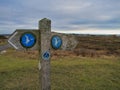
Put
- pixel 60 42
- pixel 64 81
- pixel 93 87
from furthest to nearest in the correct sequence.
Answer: pixel 64 81 → pixel 93 87 → pixel 60 42

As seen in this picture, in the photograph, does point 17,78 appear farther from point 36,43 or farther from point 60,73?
point 36,43

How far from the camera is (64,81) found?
37.3 ft

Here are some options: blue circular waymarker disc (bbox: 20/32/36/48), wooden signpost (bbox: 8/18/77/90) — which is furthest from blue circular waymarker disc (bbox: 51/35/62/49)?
blue circular waymarker disc (bbox: 20/32/36/48)

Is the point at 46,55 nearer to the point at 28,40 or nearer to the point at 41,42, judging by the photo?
the point at 41,42

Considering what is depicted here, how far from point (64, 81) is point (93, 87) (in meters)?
1.42

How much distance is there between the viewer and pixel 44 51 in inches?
185

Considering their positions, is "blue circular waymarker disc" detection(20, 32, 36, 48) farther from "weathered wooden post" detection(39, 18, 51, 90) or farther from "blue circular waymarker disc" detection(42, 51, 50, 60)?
"blue circular waymarker disc" detection(42, 51, 50, 60)

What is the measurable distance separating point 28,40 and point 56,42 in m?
0.63

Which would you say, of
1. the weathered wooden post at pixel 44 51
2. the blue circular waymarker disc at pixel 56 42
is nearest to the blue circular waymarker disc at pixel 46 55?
the weathered wooden post at pixel 44 51

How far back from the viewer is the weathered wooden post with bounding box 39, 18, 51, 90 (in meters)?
4.67

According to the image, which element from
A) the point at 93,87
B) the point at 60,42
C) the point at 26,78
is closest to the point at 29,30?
the point at 60,42

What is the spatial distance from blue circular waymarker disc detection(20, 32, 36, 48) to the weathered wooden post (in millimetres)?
143

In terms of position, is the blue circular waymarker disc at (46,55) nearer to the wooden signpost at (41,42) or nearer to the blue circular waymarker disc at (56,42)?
the wooden signpost at (41,42)

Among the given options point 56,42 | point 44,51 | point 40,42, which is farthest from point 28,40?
point 56,42
